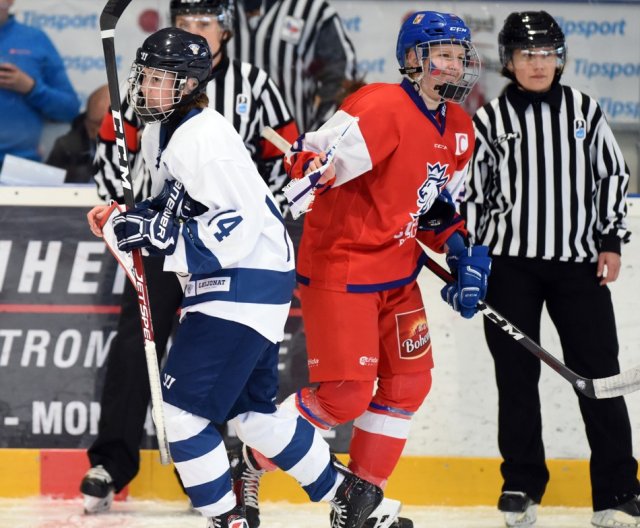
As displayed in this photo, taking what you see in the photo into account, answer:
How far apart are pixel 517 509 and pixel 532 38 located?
1.30 m

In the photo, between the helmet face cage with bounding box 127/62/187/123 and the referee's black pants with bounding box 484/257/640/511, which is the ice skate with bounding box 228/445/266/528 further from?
the helmet face cage with bounding box 127/62/187/123

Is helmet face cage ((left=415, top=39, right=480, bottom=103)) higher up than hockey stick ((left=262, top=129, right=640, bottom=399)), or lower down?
higher up

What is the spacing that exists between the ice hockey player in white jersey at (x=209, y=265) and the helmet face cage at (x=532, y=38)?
3.12 feet

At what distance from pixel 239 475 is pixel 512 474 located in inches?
31.4

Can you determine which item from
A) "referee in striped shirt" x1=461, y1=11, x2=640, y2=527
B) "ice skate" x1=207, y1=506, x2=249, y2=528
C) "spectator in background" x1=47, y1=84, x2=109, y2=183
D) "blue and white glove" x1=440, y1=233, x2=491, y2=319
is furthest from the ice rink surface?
"spectator in background" x1=47, y1=84, x2=109, y2=183

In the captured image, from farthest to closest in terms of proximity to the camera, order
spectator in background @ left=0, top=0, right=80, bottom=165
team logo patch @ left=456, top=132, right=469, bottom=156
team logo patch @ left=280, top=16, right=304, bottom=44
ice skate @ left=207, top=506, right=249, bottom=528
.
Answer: team logo patch @ left=280, top=16, right=304, bottom=44
spectator in background @ left=0, top=0, right=80, bottom=165
team logo patch @ left=456, top=132, right=469, bottom=156
ice skate @ left=207, top=506, right=249, bottom=528

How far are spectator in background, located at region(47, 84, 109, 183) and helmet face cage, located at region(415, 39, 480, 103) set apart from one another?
1478 millimetres

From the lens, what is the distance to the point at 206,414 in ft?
8.82

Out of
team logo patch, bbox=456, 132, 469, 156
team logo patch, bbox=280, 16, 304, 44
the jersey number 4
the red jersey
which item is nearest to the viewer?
the jersey number 4

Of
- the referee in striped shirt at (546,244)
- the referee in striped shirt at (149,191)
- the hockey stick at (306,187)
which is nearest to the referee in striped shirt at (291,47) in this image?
the referee in striped shirt at (149,191)

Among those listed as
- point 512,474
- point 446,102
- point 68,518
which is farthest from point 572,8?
point 68,518

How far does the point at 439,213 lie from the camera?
3.15 meters

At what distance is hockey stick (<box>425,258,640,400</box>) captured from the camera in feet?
10.2

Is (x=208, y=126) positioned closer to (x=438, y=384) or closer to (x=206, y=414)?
(x=206, y=414)
